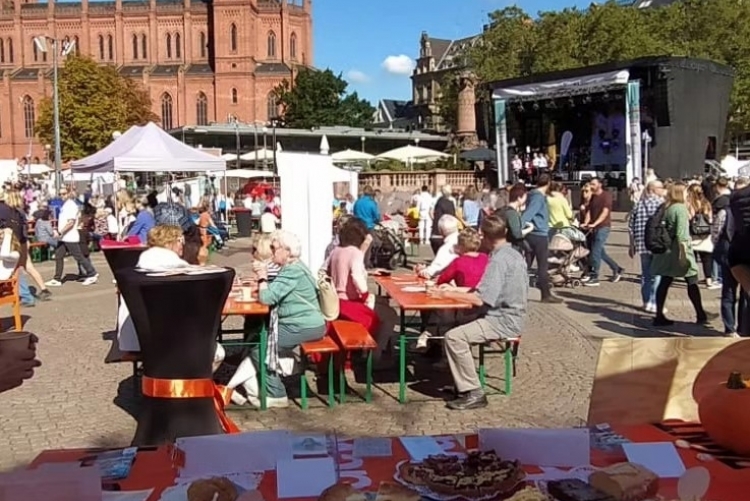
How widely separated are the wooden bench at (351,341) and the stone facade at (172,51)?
83266 mm

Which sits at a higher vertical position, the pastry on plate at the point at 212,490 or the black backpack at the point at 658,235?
the black backpack at the point at 658,235

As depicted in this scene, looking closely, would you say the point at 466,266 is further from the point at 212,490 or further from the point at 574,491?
the point at 212,490

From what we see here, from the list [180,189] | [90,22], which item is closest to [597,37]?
[180,189]

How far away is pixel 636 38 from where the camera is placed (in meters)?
41.8

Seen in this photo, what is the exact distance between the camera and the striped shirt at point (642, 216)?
1054cm

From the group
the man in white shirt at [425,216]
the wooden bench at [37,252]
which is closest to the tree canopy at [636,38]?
the man in white shirt at [425,216]

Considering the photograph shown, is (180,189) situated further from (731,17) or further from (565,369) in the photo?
(731,17)

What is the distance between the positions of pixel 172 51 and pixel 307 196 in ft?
305

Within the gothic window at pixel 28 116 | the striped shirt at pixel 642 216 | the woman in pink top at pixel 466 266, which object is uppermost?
the gothic window at pixel 28 116

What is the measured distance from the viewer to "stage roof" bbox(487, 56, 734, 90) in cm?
2348

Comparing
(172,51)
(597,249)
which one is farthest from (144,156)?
(172,51)

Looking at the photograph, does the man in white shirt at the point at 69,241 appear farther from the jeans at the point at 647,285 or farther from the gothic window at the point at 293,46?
the gothic window at the point at 293,46

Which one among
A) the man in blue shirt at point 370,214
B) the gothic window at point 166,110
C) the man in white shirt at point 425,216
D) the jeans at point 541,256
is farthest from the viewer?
the gothic window at point 166,110

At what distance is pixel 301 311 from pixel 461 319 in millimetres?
1755
